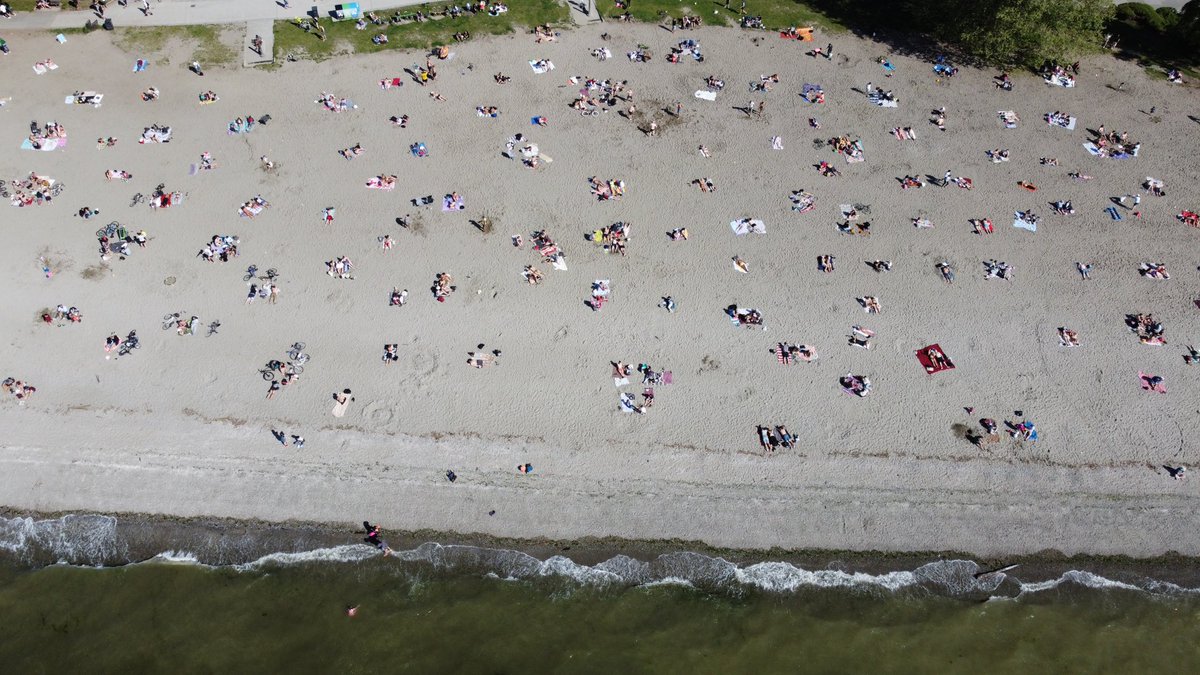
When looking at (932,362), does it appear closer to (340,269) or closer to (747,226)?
(747,226)

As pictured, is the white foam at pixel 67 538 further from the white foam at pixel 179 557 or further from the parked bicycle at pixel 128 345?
the parked bicycle at pixel 128 345

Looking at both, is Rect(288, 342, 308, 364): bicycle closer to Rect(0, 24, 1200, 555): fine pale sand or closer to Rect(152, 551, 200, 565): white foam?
Rect(0, 24, 1200, 555): fine pale sand

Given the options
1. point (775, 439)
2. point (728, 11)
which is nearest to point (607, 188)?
point (775, 439)

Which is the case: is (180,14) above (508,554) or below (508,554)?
above

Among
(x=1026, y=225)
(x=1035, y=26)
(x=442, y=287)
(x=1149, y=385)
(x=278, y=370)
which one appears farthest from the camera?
(x=1035, y=26)

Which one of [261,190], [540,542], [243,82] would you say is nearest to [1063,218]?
[540,542]

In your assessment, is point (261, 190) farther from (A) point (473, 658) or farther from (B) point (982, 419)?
(B) point (982, 419)

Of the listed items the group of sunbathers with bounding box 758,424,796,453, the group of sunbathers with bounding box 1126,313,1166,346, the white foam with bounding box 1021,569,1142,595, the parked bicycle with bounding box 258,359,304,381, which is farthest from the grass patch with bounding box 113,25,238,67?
the group of sunbathers with bounding box 1126,313,1166,346
